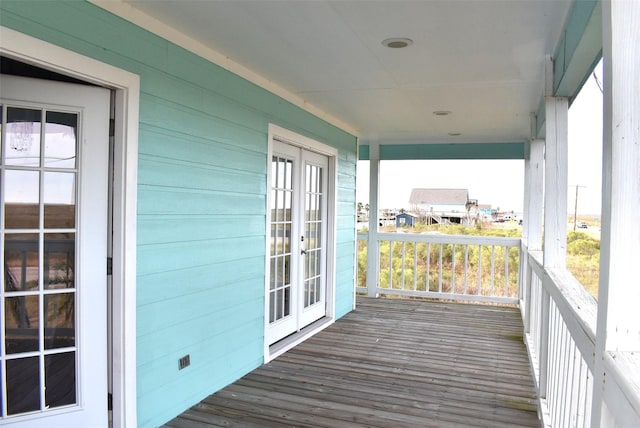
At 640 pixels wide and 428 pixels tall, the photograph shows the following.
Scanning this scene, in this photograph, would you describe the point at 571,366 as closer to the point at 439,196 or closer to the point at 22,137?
the point at 22,137

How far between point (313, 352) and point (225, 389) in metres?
1.15

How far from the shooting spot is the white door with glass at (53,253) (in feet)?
7.06

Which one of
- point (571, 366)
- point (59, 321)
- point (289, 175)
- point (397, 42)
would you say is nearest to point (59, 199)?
point (59, 321)

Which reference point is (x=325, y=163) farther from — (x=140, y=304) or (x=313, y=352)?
(x=140, y=304)

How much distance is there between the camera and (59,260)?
232 cm

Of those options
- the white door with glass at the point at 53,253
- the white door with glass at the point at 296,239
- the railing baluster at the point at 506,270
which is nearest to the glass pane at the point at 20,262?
the white door with glass at the point at 53,253

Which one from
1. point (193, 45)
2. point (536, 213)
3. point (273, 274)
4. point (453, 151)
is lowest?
point (273, 274)

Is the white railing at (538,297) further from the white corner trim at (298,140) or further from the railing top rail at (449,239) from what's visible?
the white corner trim at (298,140)

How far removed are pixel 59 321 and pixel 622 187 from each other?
2442 mm

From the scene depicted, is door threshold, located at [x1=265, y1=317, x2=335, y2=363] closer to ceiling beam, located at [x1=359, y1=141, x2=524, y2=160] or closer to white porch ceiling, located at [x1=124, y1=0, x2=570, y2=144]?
white porch ceiling, located at [x1=124, y1=0, x2=570, y2=144]

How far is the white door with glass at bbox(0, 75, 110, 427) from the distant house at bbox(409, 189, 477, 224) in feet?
19.4

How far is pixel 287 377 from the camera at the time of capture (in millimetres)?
3668

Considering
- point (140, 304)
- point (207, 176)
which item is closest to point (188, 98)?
point (207, 176)

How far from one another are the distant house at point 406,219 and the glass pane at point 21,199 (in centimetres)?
591
